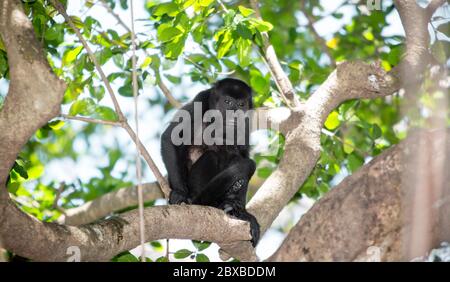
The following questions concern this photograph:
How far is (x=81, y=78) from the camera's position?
5.24 meters

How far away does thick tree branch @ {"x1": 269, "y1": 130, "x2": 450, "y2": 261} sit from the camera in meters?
2.90

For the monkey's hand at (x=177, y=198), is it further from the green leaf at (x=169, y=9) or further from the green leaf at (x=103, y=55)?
the green leaf at (x=169, y=9)

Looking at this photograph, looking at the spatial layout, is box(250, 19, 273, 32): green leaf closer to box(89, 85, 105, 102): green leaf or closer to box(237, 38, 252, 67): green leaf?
box(237, 38, 252, 67): green leaf

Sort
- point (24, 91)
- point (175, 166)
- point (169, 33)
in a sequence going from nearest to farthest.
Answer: point (24, 91), point (169, 33), point (175, 166)

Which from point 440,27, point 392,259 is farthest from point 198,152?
point 392,259

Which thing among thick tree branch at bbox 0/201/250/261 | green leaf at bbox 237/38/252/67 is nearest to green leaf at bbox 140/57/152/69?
green leaf at bbox 237/38/252/67

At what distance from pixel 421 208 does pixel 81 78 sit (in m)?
3.54

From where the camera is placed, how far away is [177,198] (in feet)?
15.7

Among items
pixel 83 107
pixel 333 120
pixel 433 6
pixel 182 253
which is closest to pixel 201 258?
pixel 182 253

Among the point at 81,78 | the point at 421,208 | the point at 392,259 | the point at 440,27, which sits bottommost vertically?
the point at 392,259

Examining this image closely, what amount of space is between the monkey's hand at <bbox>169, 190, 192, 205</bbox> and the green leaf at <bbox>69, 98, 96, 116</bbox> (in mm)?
1119

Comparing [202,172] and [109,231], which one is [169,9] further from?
[109,231]

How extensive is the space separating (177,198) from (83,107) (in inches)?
46.9

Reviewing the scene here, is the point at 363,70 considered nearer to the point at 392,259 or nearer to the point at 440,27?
the point at 440,27
